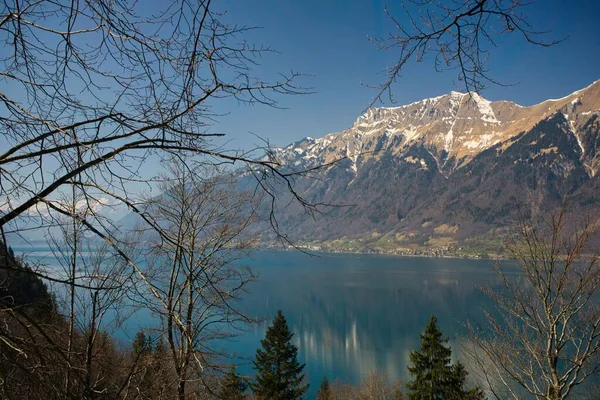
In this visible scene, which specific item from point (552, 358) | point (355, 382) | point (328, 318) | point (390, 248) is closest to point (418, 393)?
point (552, 358)

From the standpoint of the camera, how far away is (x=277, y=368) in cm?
1731

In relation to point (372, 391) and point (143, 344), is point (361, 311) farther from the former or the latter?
point (143, 344)

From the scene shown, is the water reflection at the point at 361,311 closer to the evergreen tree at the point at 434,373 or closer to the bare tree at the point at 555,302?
the evergreen tree at the point at 434,373

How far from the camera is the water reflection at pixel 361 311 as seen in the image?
3975cm

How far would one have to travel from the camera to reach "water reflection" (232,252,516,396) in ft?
130

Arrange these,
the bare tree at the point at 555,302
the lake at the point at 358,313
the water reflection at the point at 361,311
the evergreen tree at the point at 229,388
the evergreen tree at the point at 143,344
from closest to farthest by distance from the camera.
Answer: the evergreen tree at the point at 143,344 → the evergreen tree at the point at 229,388 → the bare tree at the point at 555,302 → the lake at the point at 358,313 → the water reflection at the point at 361,311

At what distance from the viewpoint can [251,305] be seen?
5475 cm

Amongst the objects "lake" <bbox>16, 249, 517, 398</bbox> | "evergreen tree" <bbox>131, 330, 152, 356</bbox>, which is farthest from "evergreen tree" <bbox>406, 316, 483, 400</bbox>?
"evergreen tree" <bbox>131, 330, 152, 356</bbox>

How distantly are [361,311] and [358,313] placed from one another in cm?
104

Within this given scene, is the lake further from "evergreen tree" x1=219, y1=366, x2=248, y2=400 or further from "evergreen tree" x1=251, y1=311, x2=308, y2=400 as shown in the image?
"evergreen tree" x1=219, y1=366, x2=248, y2=400

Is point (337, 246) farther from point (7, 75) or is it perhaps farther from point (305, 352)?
point (7, 75)

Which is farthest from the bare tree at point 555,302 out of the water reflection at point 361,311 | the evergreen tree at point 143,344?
the water reflection at point 361,311

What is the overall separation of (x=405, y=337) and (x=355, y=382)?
1367 centimetres

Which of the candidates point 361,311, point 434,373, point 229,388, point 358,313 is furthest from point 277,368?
point 361,311
